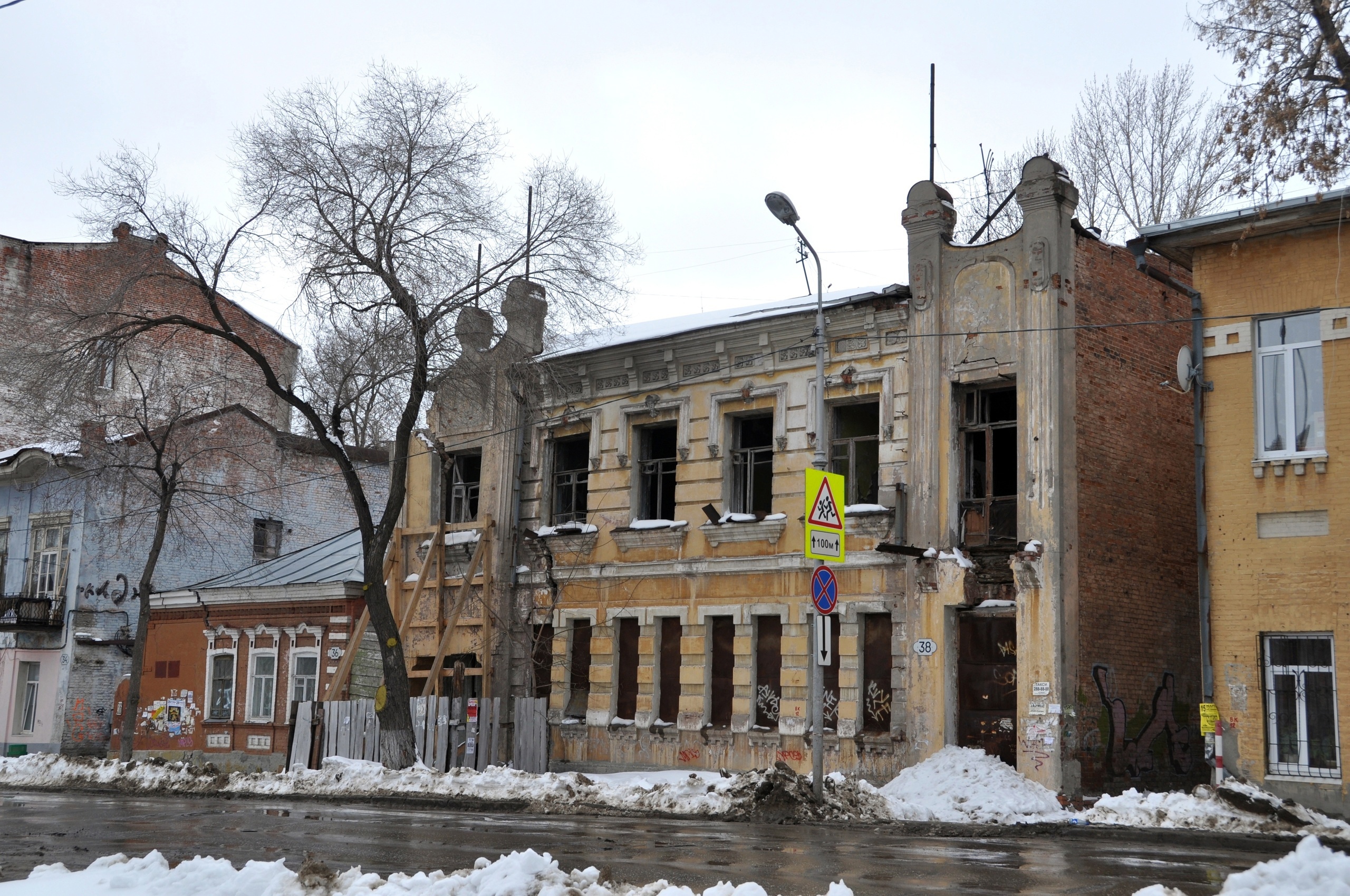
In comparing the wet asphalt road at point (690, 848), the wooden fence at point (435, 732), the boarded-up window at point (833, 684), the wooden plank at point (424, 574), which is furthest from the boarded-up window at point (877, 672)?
the wooden plank at point (424, 574)

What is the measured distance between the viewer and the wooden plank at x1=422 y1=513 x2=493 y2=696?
26.8m

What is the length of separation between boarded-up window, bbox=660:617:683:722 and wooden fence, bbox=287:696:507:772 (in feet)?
7.70

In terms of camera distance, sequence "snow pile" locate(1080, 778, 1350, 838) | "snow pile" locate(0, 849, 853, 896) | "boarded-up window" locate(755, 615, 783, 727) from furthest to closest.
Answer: "boarded-up window" locate(755, 615, 783, 727), "snow pile" locate(1080, 778, 1350, 838), "snow pile" locate(0, 849, 853, 896)

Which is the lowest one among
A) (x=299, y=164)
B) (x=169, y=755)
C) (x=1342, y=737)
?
(x=169, y=755)

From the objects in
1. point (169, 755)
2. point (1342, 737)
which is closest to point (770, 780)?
point (1342, 737)

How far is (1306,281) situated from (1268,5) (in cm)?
636

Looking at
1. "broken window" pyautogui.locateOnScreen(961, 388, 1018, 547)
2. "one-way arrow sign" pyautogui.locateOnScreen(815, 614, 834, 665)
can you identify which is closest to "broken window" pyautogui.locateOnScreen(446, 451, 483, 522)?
"broken window" pyautogui.locateOnScreen(961, 388, 1018, 547)

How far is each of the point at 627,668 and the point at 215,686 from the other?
1253 centimetres

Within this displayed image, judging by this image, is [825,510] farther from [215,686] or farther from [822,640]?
[215,686]

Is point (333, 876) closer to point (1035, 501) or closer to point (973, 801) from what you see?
point (973, 801)

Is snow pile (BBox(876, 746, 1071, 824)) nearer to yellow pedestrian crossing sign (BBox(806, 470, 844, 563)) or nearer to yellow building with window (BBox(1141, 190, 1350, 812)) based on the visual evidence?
yellow building with window (BBox(1141, 190, 1350, 812))

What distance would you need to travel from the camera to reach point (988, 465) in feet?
69.3

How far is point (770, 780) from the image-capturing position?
17844mm

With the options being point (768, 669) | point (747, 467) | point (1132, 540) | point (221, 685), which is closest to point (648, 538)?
point (747, 467)
